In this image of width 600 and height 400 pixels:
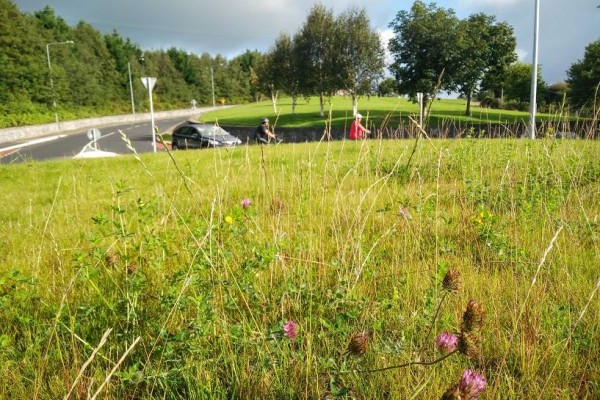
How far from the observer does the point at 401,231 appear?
2.93 meters

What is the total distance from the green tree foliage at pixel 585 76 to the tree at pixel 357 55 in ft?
60.3

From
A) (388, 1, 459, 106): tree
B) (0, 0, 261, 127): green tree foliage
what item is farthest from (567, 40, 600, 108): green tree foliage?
(0, 0, 261, 127): green tree foliage

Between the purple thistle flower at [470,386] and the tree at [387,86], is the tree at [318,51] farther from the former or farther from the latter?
the purple thistle flower at [470,386]

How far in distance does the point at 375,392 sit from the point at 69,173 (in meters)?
8.98

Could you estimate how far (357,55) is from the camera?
35969 millimetres

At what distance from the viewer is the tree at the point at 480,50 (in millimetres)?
33500

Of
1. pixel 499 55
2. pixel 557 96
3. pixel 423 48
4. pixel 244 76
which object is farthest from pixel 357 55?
pixel 244 76

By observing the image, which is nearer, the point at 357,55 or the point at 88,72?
the point at 357,55

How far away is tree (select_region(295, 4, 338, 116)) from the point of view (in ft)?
120

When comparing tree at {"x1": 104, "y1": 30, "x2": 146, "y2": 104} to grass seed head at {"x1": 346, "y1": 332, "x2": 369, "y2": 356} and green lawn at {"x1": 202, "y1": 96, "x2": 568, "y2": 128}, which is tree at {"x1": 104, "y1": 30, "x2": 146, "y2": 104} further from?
grass seed head at {"x1": 346, "y1": 332, "x2": 369, "y2": 356}

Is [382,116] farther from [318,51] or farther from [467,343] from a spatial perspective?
[318,51]

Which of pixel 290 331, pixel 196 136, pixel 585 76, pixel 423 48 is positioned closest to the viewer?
pixel 290 331

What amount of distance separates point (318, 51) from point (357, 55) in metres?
3.96

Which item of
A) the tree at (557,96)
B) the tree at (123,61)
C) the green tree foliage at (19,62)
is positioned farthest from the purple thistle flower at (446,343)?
the tree at (123,61)
